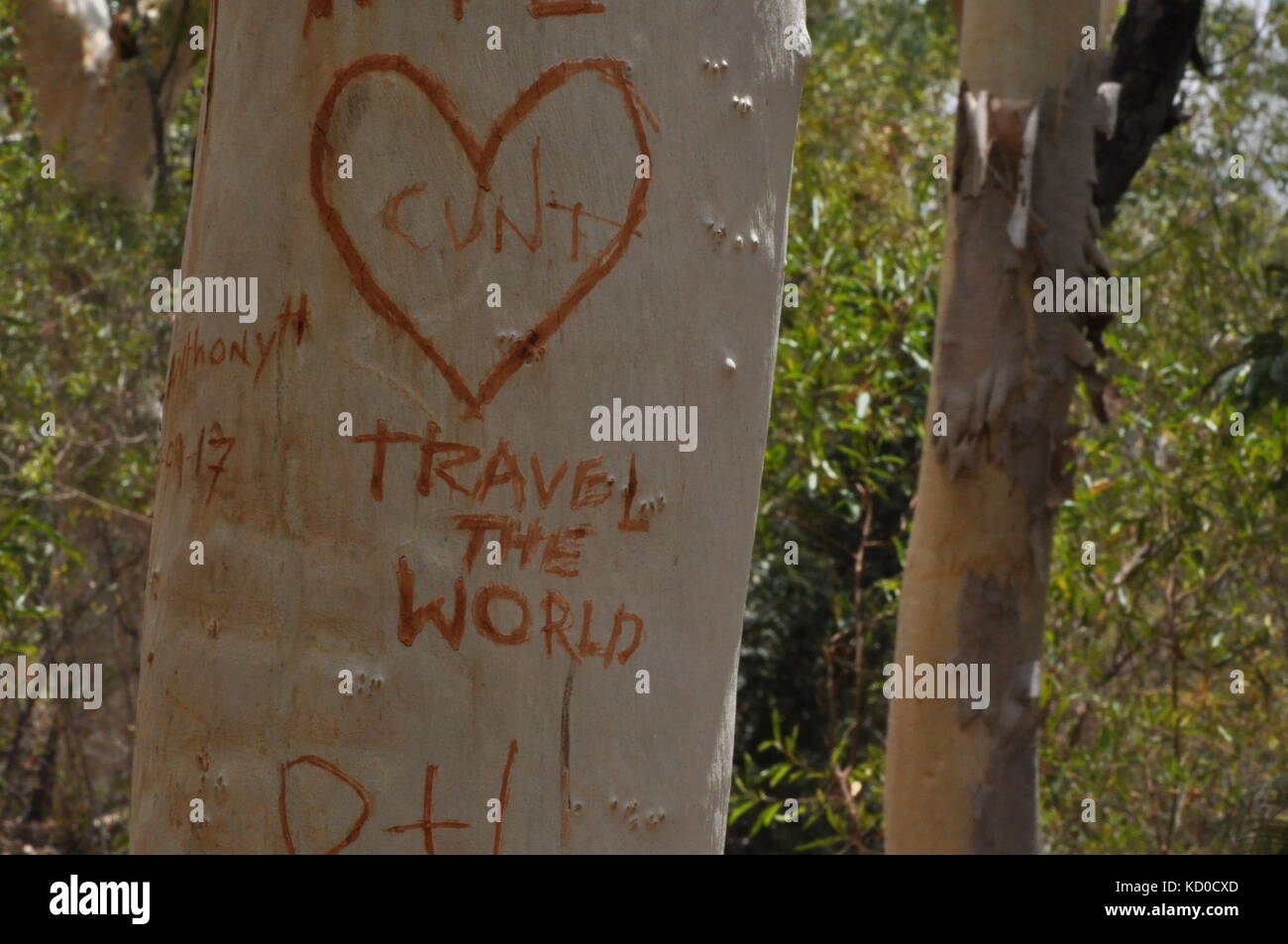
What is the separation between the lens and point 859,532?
4895 millimetres

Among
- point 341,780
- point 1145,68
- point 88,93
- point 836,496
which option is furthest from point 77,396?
point 341,780

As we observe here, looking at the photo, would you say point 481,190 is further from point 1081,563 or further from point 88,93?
point 88,93

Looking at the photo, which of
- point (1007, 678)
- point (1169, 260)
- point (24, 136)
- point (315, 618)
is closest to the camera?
point (315, 618)

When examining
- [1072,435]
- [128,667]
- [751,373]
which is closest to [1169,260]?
[1072,435]

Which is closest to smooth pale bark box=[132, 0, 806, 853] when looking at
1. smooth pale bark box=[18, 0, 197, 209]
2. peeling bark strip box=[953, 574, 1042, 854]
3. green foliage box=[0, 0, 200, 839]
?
peeling bark strip box=[953, 574, 1042, 854]

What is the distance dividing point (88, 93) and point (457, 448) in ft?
18.6

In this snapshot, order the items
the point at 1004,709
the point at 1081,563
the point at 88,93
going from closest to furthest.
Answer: the point at 1004,709
the point at 1081,563
the point at 88,93

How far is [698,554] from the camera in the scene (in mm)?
1048

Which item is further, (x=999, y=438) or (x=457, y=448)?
(x=999, y=438)

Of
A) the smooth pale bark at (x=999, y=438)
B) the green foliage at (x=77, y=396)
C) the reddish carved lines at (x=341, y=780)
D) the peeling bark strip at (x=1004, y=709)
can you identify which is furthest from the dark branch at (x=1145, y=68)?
the green foliage at (x=77, y=396)

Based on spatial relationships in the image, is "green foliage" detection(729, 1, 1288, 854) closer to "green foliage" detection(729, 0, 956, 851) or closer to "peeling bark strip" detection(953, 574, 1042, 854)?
"green foliage" detection(729, 0, 956, 851)

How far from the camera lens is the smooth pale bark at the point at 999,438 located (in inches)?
131

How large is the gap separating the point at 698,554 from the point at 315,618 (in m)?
0.30
